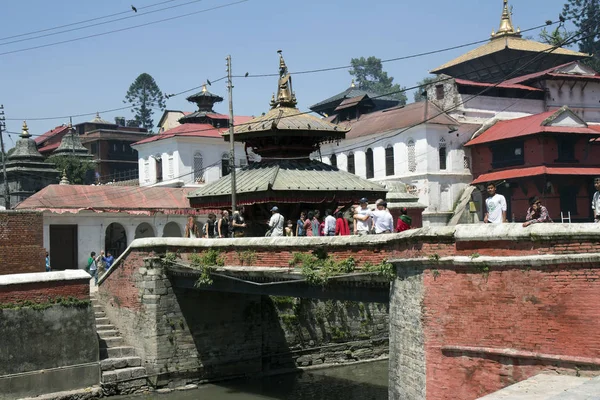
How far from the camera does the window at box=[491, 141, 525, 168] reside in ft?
141

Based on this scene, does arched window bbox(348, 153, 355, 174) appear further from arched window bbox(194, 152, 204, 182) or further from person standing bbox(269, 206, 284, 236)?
person standing bbox(269, 206, 284, 236)

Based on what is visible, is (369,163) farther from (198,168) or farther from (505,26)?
(505,26)

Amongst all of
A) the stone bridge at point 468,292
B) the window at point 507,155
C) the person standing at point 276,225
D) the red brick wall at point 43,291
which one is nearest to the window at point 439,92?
the window at point 507,155

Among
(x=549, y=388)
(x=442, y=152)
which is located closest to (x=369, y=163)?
(x=442, y=152)

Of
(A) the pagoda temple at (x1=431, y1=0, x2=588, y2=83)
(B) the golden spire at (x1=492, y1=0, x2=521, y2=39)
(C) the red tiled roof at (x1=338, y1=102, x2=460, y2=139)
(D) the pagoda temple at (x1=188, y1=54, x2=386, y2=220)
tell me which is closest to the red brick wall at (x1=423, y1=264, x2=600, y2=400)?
(D) the pagoda temple at (x1=188, y1=54, x2=386, y2=220)

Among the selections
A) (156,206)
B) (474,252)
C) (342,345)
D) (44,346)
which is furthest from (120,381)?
(156,206)

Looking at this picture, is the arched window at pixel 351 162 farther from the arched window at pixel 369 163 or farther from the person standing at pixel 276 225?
the person standing at pixel 276 225

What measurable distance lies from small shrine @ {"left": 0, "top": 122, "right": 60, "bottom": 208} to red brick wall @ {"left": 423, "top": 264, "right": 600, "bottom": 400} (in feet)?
122

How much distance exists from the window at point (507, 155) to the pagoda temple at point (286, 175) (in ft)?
63.3

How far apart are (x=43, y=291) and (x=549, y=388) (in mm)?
15755

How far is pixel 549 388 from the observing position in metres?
11.1

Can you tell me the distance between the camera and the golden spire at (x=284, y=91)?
1057 inches

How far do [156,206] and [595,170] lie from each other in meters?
22.4

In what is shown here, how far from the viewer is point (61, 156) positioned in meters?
60.2
